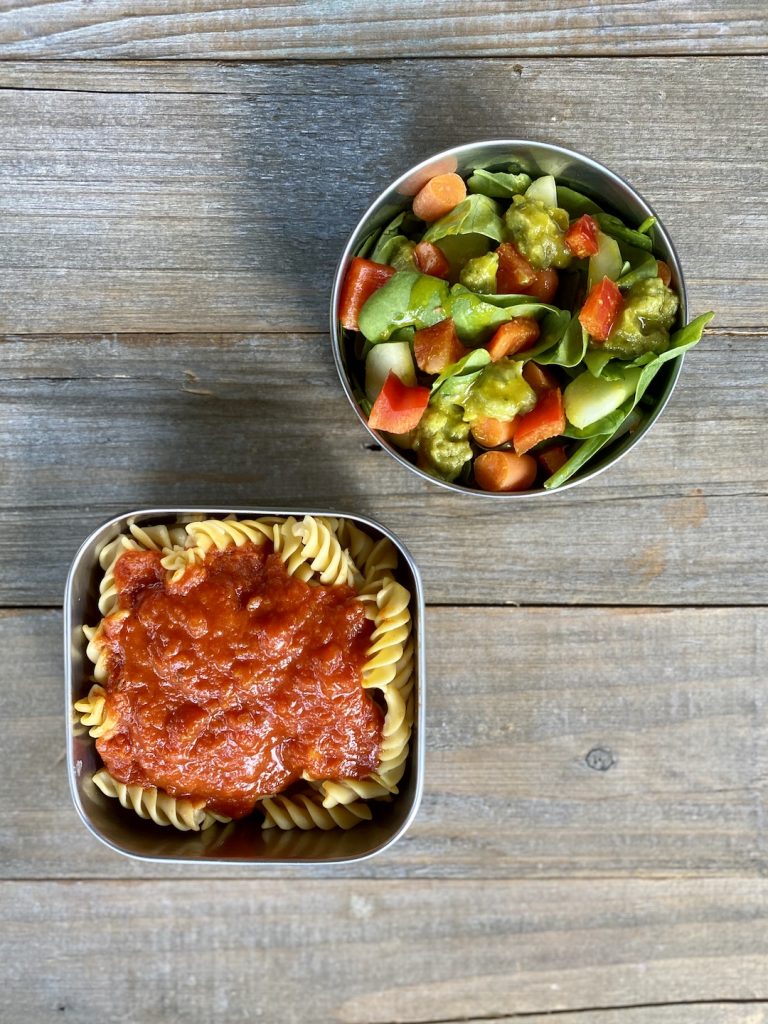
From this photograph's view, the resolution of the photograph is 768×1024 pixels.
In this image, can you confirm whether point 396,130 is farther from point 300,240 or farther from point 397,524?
point 397,524

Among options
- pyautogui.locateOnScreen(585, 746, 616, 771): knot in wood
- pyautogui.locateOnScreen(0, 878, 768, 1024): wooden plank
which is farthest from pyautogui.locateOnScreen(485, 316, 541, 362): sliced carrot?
pyautogui.locateOnScreen(0, 878, 768, 1024): wooden plank

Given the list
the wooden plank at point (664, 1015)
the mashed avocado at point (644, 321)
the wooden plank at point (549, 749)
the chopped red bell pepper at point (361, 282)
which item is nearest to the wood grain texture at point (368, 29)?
the chopped red bell pepper at point (361, 282)

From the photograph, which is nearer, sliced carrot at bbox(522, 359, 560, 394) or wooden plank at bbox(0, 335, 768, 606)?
sliced carrot at bbox(522, 359, 560, 394)

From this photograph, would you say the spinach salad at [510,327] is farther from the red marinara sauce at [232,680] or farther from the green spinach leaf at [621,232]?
the red marinara sauce at [232,680]

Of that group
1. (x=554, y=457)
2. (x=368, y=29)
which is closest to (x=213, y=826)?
(x=554, y=457)

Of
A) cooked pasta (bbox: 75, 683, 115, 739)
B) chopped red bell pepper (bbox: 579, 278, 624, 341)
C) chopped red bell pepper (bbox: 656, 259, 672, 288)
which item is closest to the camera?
chopped red bell pepper (bbox: 579, 278, 624, 341)

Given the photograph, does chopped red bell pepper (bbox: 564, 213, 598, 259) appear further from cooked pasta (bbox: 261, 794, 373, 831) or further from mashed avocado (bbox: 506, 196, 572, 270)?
cooked pasta (bbox: 261, 794, 373, 831)
